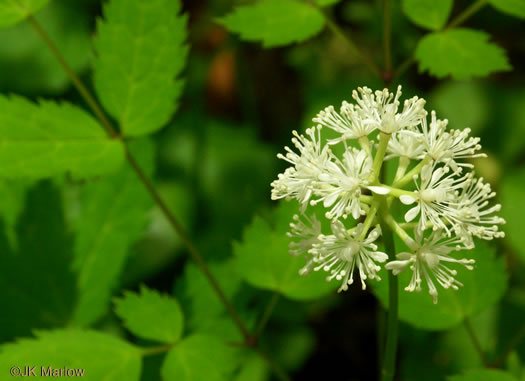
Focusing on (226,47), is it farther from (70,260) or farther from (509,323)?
(509,323)

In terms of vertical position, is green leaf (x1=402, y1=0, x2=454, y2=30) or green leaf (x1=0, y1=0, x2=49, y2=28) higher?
green leaf (x1=0, y1=0, x2=49, y2=28)

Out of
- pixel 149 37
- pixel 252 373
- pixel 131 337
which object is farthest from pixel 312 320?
pixel 149 37

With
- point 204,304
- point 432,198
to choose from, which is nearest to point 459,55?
point 432,198

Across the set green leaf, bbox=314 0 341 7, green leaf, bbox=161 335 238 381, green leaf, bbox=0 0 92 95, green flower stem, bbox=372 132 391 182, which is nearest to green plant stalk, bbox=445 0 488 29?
green leaf, bbox=314 0 341 7

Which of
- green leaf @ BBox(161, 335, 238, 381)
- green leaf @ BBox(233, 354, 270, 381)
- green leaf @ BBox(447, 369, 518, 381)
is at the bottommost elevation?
green leaf @ BBox(233, 354, 270, 381)

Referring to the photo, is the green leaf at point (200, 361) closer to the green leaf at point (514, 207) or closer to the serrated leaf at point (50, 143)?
the serrated leaf at point (50, 143)

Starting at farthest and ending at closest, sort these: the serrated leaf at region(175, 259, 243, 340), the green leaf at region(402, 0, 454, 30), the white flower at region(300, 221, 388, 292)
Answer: the serrated leaf at region(175, 259, 243, 340)
the green leaf at region(402, 0, 454, 30)
the white flower at region(300, 221, 388, 292)

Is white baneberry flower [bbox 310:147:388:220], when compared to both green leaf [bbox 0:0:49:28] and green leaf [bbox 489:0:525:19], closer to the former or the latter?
green leaf [bbox 489:0:525:19]
